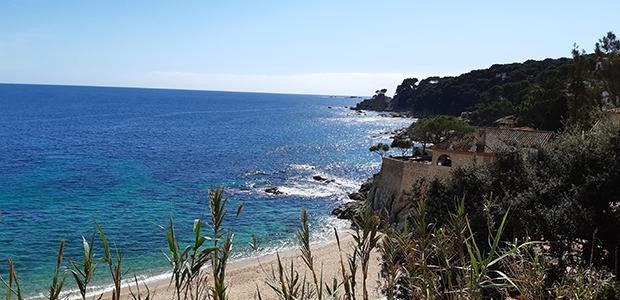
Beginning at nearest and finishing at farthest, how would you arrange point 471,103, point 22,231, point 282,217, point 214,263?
1. point 214,263
2. point 22,231
3. point 282,217
4. point 471,103

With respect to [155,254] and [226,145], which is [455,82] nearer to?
[226,145]

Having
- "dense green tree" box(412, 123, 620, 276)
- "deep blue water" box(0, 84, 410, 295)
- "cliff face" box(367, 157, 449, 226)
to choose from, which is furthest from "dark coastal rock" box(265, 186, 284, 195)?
"dense green tree" box(412, 123, 620, 276)

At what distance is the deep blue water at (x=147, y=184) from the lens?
85.8 feet

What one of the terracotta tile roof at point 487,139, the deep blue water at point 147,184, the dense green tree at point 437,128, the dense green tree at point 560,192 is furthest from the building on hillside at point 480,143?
the dense green tree at point 437,128

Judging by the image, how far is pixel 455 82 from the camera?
4432 inches

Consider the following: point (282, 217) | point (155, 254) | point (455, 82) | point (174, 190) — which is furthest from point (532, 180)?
point (455, 82)

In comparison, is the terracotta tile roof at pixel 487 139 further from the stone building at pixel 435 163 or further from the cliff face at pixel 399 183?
the cliff face at pixel 399 183

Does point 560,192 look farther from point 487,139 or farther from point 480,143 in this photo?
point 487,139

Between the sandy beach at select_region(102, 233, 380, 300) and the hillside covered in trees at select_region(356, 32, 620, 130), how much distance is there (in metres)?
13.2

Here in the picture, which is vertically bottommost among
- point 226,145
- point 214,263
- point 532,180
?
point 226,145

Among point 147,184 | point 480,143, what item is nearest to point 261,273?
point 480,143

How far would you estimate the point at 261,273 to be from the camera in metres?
22.7

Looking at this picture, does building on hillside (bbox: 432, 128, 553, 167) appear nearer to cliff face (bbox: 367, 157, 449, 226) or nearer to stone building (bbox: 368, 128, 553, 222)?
stone building (bbox: 368, 128, 553, 222)

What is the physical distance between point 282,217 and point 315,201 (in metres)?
5.55
